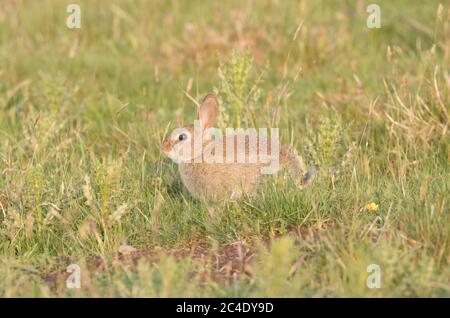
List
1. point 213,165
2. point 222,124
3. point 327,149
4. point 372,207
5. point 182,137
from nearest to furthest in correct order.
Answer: point 372,207 → point 327,149 → point 213,165 → point 182,137 → point 222,124

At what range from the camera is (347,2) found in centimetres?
845

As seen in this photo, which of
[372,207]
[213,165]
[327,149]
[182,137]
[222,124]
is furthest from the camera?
[222,124]

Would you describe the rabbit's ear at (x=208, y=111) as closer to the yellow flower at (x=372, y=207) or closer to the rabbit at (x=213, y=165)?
the rabbit at (x=213, y=165)

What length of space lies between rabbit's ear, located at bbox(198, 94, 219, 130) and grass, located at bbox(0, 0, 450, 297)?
188 millimetres

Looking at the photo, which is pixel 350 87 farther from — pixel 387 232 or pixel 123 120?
pixel 387 232

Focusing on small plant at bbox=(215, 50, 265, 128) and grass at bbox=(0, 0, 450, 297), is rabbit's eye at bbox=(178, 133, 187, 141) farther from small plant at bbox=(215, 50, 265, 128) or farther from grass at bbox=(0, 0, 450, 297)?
small plant at bbox=(215, 50, 265, 128)

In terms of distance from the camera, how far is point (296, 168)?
4.80 meters

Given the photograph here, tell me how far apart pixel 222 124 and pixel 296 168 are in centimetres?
65

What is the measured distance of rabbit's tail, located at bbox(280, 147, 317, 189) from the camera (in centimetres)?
461

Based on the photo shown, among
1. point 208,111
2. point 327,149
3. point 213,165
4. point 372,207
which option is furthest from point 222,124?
point 372,207

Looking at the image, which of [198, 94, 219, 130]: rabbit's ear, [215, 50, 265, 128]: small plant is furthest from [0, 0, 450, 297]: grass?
[198, 94, 219, 130]: rabbit's ear

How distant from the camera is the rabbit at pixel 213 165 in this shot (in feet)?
15.4

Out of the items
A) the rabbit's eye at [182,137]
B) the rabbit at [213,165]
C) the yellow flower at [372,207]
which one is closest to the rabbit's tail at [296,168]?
the rabbit at [213,165]

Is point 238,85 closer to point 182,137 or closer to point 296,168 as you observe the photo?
point 182,137
